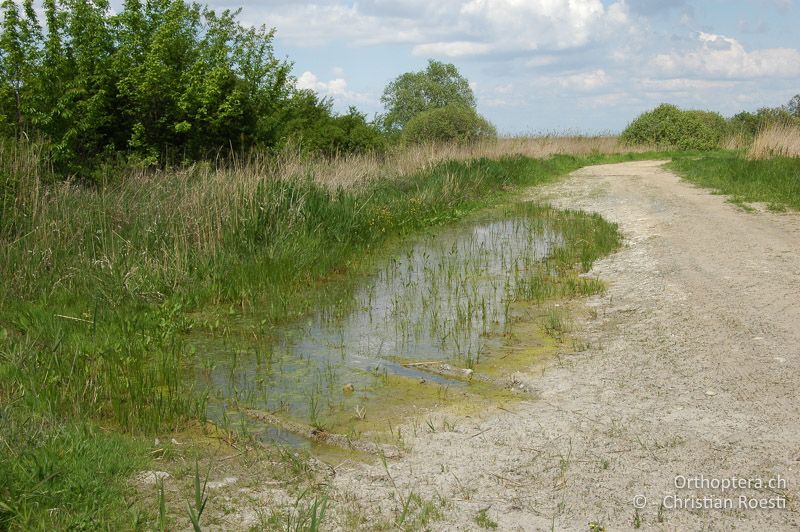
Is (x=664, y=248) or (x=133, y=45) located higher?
(x=133, y=45)

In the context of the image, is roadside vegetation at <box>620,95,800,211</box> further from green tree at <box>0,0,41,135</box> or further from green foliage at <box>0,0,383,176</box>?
green tree at <box>0,0,41,135</box>

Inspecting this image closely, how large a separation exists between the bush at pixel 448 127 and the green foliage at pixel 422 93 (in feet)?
52.2

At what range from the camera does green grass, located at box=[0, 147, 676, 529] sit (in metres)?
4.17

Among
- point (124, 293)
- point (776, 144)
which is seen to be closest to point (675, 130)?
point (776, 144)

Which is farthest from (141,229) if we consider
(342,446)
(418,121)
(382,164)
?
(418,121)

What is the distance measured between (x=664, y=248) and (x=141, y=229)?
7451 mm

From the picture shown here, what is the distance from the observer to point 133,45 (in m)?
16.3

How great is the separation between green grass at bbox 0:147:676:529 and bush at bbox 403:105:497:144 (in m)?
15.5

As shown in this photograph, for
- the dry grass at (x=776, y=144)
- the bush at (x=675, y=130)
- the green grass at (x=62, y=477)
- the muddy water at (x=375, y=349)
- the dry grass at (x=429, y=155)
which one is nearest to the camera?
the green grass at (x=62, y=477)

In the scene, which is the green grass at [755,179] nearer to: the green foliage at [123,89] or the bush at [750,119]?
the green foliage at [123,89]

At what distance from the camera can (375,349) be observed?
7164 mm

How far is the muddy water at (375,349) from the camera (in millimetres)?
5695

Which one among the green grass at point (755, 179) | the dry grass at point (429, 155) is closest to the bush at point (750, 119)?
the dry grass at point (429, 155)

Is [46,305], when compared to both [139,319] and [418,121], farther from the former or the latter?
[418,121]
